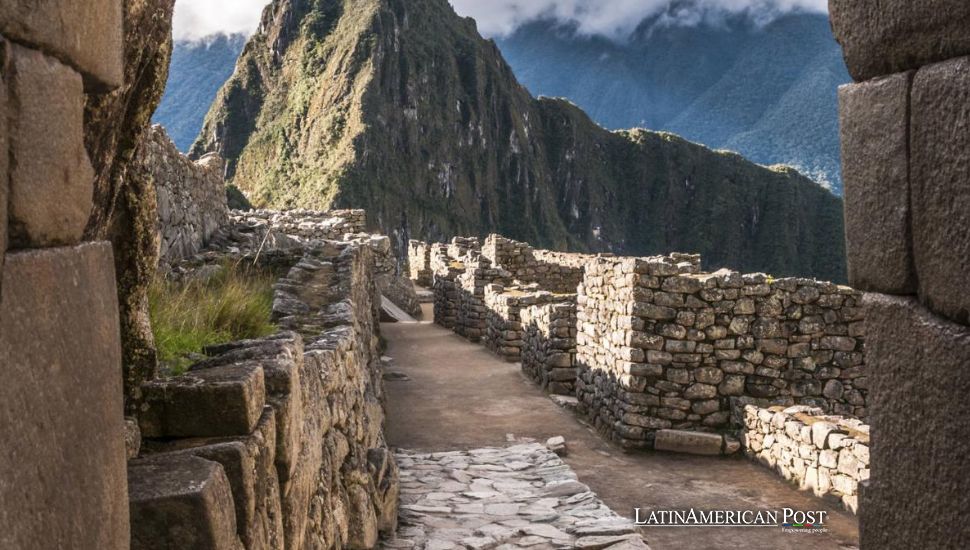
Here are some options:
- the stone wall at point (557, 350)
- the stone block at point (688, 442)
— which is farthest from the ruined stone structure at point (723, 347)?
the stone wall at point (557, 350)

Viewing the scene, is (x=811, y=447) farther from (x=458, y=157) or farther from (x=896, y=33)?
(x=458, y=157)

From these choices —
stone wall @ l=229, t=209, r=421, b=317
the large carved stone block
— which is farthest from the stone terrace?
stone wall @ l=229, t=209, r=421, b=317

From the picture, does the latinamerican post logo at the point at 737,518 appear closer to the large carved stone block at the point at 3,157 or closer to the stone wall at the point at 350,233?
the large carved stone block at the point at 3,157

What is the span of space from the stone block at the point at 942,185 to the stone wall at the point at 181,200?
25.3 feet

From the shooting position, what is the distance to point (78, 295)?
1.77m

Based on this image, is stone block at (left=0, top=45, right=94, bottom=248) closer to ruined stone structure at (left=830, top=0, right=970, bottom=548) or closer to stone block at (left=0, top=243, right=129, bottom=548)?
stone block at (left=0, top=243, right=129, bottom=548)

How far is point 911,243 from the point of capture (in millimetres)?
2330

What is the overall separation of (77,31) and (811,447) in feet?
25.7

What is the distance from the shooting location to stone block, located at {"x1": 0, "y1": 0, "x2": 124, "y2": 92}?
154 cm

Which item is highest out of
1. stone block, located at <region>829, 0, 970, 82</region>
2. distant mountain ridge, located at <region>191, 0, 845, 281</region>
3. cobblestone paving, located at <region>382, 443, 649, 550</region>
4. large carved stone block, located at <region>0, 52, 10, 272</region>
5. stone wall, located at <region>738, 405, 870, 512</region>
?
distant mountain ridge, located at <region>191, 0, 845, 281</region>

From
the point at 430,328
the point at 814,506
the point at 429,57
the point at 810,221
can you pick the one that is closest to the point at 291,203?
the point at 429,57

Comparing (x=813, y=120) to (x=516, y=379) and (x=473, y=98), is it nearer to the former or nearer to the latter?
(x=473, y=98)

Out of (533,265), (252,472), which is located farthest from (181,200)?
(533,265)

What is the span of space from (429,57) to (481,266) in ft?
388
